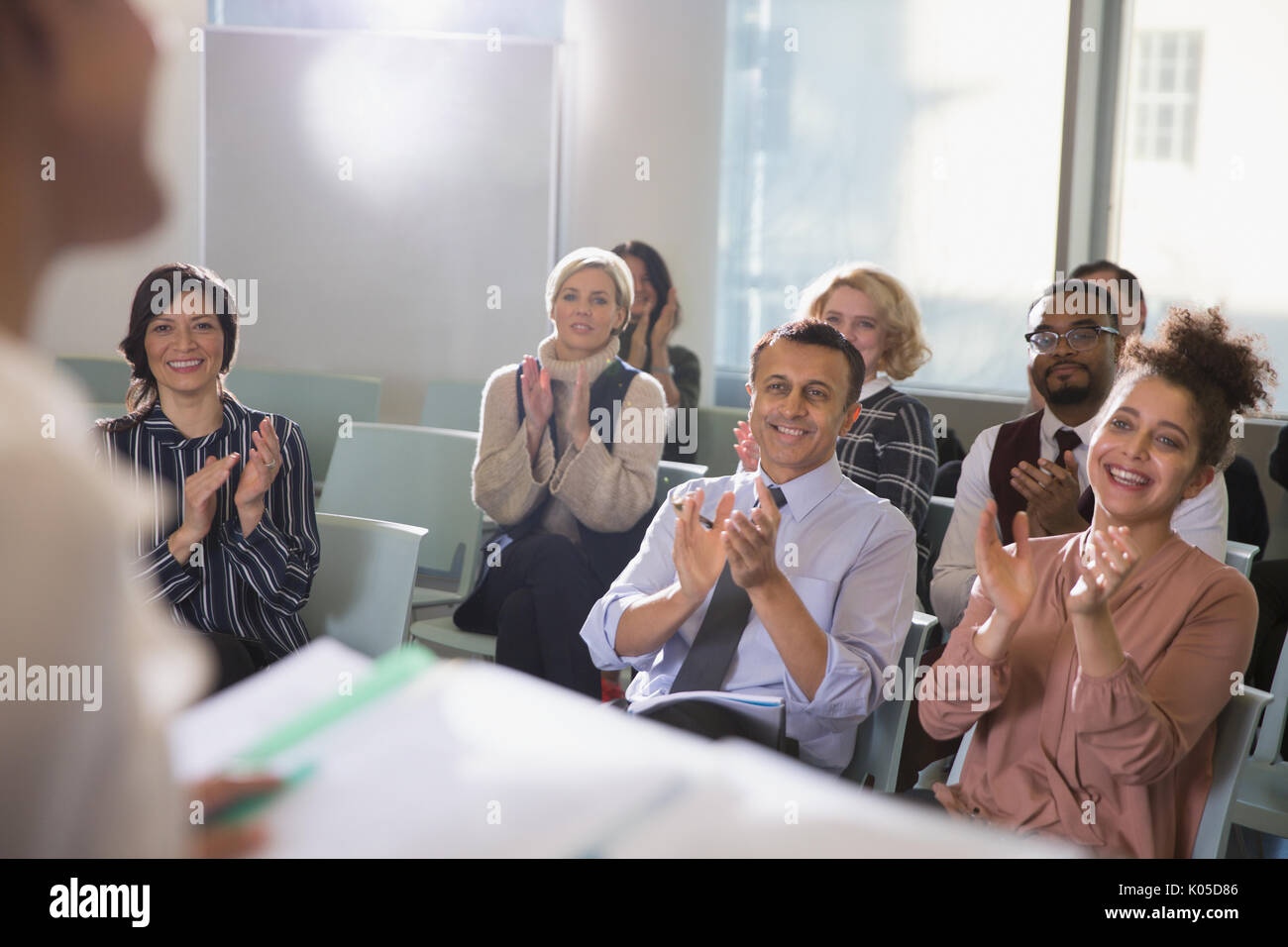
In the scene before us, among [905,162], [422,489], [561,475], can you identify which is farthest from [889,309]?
[905,162]

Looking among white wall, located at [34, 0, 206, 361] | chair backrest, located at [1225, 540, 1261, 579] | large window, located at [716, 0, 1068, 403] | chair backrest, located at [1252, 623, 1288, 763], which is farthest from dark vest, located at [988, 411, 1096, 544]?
white wall, located at [34, 0, 206, 361]

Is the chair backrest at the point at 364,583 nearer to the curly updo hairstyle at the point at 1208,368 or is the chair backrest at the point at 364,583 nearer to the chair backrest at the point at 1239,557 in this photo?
the curly updo hairstyle at the point at 1208,368

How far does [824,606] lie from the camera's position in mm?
1886

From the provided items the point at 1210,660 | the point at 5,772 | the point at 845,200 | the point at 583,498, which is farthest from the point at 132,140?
the point at 845,200

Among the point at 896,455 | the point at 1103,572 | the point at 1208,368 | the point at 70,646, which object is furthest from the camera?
the point at 896,455

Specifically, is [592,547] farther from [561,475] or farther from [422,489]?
[422,489]

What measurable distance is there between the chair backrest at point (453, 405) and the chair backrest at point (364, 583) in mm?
2032

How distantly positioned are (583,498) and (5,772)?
8.28ft

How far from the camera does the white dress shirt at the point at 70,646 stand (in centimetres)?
37

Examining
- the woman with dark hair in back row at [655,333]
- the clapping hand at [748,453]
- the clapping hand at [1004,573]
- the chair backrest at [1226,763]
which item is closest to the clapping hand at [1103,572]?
the clapping hand at [1004,573]

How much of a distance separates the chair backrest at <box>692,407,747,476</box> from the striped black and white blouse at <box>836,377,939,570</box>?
0.79m

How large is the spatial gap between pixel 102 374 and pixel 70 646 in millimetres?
5169
